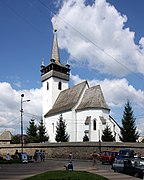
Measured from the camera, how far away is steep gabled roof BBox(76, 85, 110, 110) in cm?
6330

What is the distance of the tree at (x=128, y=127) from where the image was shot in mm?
56188

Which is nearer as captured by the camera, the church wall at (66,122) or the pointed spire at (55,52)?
the church wall at (66,122)

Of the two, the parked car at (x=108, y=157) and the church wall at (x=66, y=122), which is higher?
the church wall at (x=66, y=122)

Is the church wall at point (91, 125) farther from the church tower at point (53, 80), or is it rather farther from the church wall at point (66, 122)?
the church tower at point (53, 80)

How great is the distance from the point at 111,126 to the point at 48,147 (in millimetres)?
16882

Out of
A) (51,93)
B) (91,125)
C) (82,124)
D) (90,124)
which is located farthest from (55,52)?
(91,125)

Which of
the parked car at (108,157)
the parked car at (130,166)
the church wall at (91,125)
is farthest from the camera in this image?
the church wall at (91,125)

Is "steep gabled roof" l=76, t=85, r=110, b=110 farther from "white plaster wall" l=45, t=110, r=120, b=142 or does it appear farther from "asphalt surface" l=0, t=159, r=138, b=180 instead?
"asphalt surface" l=0, t=159, r=138, b=180

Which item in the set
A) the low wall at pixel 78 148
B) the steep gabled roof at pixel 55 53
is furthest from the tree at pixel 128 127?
the steep gabled roof at pixel 55 53

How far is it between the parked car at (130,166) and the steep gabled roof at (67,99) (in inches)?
1746

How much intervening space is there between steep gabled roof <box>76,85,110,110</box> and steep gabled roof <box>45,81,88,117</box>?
6.16 ft

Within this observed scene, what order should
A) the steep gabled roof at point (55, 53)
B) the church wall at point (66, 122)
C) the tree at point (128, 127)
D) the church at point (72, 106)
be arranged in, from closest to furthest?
the tree at point (128, 127), the church at point (72, 106), the church wall at point (66, 122), the steep gabled roof at point (55, 53)

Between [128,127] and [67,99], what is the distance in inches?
843

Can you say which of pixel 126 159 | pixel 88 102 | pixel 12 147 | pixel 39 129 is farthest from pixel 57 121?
pixel 126 159
